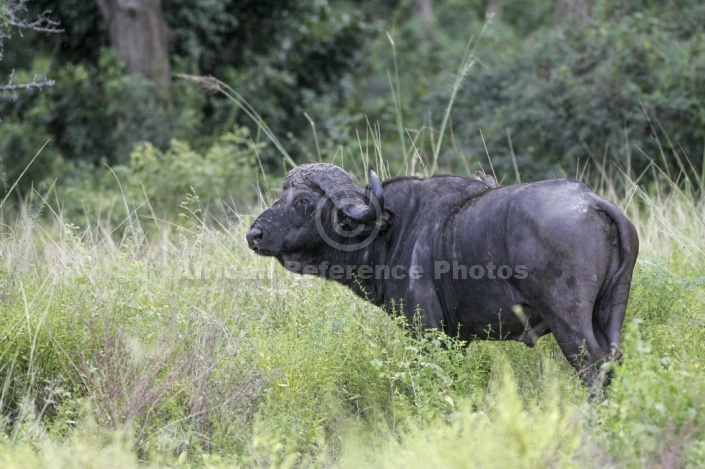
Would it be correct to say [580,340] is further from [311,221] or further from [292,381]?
[311,221]

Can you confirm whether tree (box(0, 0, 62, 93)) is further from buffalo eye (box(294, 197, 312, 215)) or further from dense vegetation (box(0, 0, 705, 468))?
buffalo eye (box(294, 197, 312, 215))

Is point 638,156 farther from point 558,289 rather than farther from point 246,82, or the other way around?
point 558,289

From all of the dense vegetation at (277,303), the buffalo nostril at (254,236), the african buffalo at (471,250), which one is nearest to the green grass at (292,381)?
the dense vegetation at (277,303)

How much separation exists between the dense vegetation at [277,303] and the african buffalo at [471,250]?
269mm

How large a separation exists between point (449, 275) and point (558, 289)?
85 cm

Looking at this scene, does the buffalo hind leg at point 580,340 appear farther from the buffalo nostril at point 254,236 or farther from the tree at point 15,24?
the tree at point 15,24

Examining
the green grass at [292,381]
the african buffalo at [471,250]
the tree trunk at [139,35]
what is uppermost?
the tree trunk at [139,35]

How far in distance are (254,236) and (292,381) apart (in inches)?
45.0

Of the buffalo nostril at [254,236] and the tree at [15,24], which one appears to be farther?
the tree at [15,24]

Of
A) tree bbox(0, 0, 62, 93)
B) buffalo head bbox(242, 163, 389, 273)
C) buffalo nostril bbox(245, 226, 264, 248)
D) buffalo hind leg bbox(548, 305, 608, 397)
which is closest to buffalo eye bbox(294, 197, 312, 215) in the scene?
Answer: buffalo head bbox(242, 163, 389, 273)

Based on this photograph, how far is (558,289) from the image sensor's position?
17.1ft

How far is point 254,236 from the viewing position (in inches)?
253

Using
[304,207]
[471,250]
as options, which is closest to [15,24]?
[304,207]

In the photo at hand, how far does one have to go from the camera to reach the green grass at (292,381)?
172 inches
